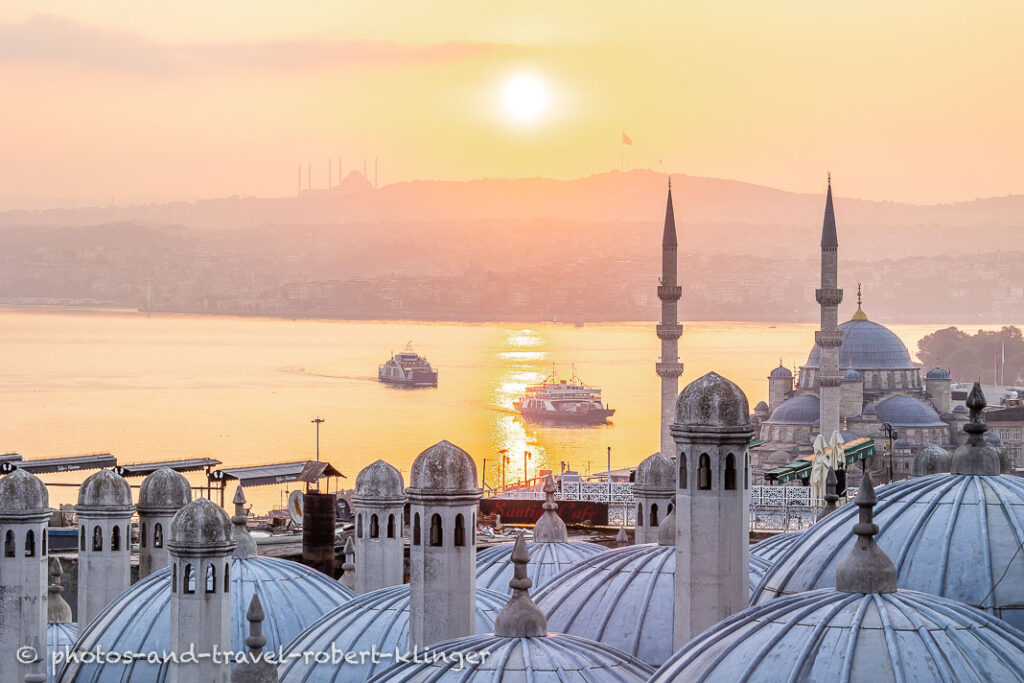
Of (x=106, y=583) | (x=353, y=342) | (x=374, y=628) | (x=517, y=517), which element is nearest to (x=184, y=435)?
(x=517, y=517)

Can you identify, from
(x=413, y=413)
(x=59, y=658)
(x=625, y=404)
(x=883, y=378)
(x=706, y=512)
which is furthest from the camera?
(x=625, y=404)

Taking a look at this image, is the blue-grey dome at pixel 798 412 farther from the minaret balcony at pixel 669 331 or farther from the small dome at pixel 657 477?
the small dome at pixel 657 477

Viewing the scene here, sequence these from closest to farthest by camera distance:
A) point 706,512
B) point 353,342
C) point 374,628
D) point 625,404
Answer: point 706,512 → point 374,628 → point 625,404 → point 353,342

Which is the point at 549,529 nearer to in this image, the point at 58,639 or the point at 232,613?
the point at 232,613

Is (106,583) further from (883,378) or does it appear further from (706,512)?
Result: (883,378)

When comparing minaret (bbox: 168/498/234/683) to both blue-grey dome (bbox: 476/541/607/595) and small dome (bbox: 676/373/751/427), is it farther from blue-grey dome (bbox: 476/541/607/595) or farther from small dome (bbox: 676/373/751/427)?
small dome (bbox: 676/373/751/427)

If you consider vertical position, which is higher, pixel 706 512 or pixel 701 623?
pixel 706 512

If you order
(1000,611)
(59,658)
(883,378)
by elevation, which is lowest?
(59,658)
